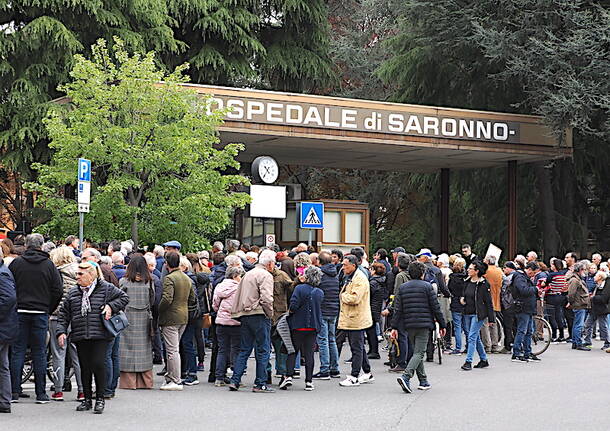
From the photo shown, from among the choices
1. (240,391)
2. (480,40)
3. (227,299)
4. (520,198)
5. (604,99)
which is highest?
(480,40)

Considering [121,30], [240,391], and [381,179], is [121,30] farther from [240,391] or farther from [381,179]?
[240,391]

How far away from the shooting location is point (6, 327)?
38.0 feet

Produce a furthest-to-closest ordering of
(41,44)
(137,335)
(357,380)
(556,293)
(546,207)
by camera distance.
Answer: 1. (546,207)
2. (41,44)
3. (556,293)
4. (357,380)
5. (137,335)

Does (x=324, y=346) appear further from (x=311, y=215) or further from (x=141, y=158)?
(x=141, y=158)

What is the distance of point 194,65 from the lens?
35469mm

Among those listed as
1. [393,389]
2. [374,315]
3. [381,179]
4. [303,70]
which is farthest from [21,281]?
[381,179]

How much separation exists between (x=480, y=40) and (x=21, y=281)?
22.7 m

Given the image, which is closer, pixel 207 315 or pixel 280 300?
pixel 280 300

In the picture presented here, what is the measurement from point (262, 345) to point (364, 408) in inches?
79.7

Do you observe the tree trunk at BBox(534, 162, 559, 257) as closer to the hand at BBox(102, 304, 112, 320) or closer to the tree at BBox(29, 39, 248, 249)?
the tree at BBox(29, 39, 248, 249)

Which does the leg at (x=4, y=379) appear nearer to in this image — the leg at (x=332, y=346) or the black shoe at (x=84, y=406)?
the black shoe at (x=84, y=406)

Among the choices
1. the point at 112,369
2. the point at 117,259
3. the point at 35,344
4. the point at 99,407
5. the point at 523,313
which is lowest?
the point at 99,407

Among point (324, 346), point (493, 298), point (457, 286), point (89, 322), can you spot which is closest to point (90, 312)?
point (89, 322)

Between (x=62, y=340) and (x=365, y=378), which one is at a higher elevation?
(x=62, y=340)
